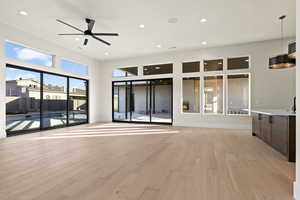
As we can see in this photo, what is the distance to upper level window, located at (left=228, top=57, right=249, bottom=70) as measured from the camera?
20.6 ft

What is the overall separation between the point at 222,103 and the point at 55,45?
751cm

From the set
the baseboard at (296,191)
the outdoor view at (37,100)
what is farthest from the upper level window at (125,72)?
the baseboard at (296,191)

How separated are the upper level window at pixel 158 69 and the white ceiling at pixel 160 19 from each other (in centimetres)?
156

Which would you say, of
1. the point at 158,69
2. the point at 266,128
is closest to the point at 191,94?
the point at 158,69

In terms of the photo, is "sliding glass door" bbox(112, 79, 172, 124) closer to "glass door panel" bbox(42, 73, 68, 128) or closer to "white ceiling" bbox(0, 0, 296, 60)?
"white ceiling" bbox(0, 0, 296, 60)

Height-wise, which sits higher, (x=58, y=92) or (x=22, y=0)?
(x=22, y=0)

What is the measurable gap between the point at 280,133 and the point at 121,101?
22.7ft

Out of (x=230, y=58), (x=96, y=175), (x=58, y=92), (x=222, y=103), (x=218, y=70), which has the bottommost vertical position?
(x=96, y=175)

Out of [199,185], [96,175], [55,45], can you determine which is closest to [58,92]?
[55,45]

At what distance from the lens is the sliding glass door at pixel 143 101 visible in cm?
771

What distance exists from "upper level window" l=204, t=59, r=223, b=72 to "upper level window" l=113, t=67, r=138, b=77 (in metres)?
3.53

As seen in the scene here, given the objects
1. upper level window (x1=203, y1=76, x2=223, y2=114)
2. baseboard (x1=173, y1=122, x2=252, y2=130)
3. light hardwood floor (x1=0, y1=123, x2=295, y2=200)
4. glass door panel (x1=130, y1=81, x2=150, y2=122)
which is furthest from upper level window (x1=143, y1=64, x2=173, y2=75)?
light hardwood floor (x1=0, y1=123, x2=295, y2=200)

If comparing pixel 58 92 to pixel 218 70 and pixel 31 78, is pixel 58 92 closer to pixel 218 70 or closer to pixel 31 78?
pixel 31 78

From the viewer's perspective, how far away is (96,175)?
226 cm
